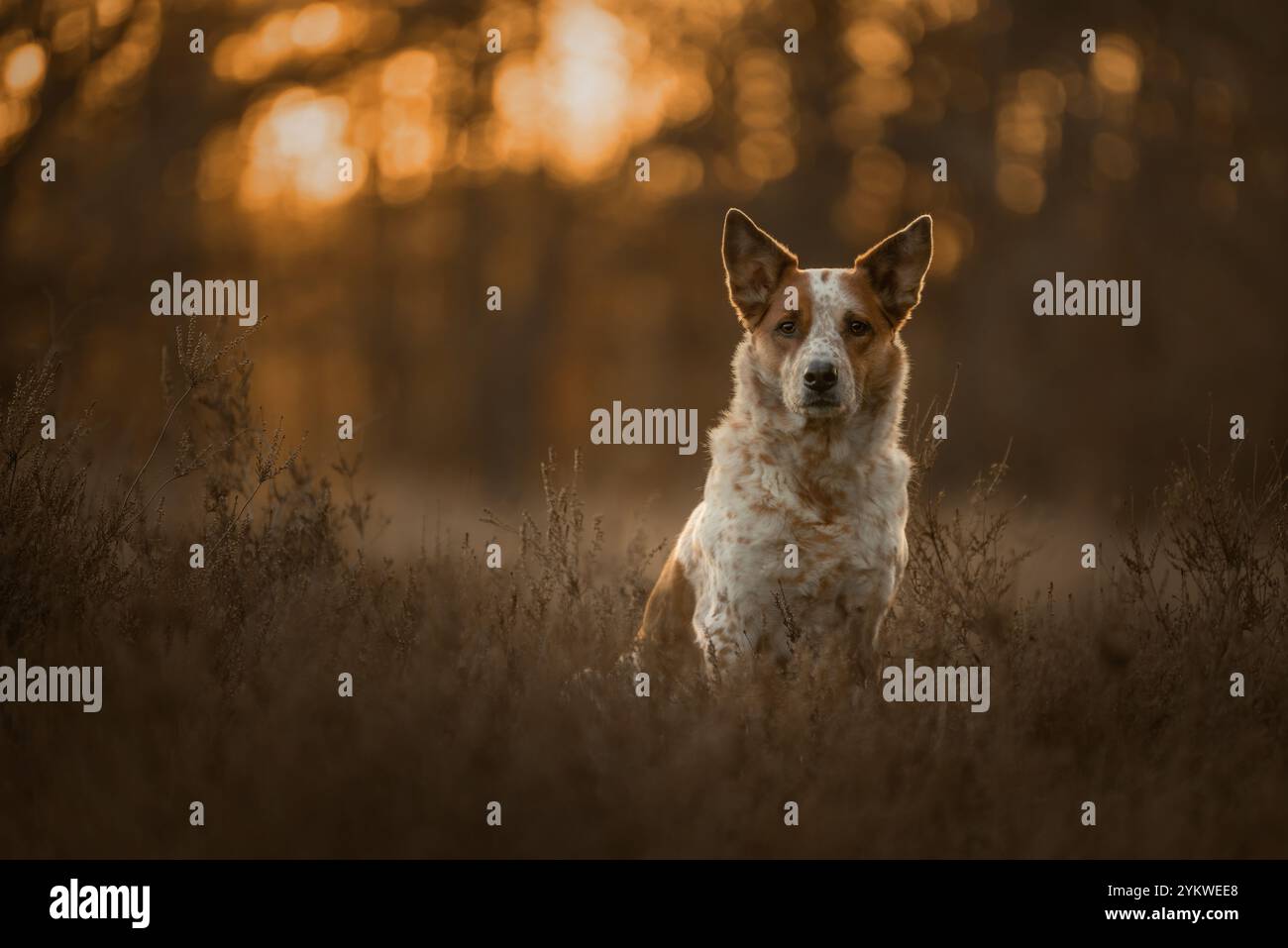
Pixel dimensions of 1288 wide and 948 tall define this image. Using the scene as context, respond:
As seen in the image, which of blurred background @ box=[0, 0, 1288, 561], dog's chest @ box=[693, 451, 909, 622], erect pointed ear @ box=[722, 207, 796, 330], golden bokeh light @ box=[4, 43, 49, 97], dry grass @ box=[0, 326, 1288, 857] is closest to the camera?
dry grass @ box=[0, 326, 1288, 857]

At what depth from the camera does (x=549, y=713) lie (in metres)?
3.79

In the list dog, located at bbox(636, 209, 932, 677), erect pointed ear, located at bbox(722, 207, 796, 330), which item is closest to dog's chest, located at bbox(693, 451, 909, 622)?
dog, located at bbox(636, 209, 932, 677)

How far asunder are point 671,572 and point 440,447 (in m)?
12.0

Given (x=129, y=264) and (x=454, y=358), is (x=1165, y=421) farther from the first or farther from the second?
(x=129, y=264)

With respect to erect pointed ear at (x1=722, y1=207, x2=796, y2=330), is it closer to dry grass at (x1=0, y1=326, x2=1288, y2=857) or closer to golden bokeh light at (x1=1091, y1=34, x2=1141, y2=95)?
dry grass at (x1=0, y1=326, x2=1288, y2=857)

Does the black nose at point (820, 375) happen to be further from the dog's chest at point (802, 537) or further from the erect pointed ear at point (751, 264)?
the erect pointed ear at point (751, 264)

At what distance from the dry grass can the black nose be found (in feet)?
3.55

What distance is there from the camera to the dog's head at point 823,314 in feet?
15.4

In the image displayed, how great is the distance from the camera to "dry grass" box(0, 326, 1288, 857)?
3.29m

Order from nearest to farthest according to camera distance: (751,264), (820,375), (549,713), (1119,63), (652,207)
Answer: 1. (549,713)
2. (820,375)
3. (751,264)
4. (1119,63)
5. (652,207)

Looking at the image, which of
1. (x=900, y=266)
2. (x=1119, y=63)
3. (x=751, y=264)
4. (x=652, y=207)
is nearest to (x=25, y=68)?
(x=751, y=264)

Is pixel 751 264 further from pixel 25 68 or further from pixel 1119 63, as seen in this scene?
pixel 1119 63

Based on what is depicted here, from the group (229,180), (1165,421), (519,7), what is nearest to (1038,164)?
(1165,421)

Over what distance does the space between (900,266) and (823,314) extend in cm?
53
